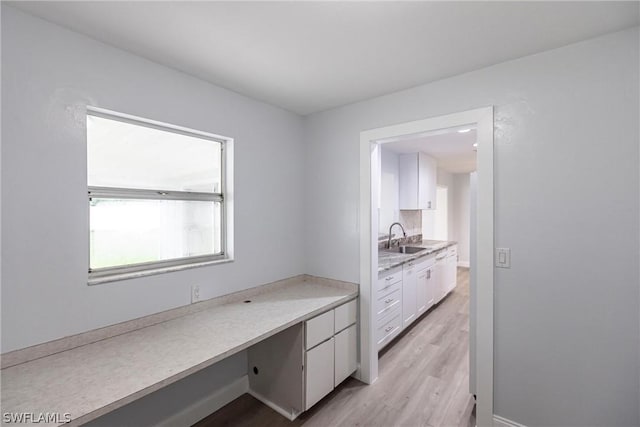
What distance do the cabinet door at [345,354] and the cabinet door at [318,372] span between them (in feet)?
0.23

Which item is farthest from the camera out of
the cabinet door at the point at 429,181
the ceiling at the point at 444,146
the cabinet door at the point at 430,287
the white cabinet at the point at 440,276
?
the cabinet door at the point at 429,181

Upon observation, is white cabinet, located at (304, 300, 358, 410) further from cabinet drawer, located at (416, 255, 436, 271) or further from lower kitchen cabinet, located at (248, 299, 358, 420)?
cabinet drawer, located at (416, 255, 436, 271)

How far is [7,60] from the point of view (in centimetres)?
137

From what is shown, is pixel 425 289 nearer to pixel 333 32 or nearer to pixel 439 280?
pixel 439 280

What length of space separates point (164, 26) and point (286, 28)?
64 cm

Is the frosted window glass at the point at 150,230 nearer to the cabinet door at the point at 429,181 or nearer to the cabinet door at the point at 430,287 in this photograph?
the cabinet door at the point at 430,287

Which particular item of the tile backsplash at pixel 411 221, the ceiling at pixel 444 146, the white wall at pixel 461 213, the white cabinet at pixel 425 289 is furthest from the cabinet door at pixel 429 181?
the white wall at pixel 461 213

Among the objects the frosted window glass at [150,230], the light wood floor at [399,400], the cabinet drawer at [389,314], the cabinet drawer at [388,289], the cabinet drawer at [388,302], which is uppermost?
the frosted window glass at [150,230]

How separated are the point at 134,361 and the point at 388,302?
2.44 m

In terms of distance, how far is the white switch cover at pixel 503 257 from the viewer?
1929 millimetres

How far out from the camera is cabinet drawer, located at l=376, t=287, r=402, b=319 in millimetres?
3014

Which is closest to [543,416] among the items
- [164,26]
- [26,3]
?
[164,26]

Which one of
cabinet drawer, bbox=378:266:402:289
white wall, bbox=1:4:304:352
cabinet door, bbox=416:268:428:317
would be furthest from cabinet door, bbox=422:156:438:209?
white wall, bbox=1:4:304:352

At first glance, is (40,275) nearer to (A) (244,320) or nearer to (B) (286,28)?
(A) (244,320)
